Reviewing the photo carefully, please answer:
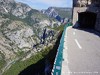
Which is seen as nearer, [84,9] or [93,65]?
[93,65]

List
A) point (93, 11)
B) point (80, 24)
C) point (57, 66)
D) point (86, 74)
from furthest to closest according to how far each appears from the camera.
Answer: point (80, 24), point (93, 11), point (86, 74), point (57, 66)

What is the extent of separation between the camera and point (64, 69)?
12.7 m

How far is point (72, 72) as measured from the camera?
1224cm

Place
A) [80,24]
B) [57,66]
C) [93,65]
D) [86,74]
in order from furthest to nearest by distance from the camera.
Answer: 1. [80,24]
2. [93,65]
3. [86,74]
4. [57,66]

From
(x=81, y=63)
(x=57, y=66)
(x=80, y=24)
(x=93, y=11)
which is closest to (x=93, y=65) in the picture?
(x=81, y=63)

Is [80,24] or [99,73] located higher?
[99,73]

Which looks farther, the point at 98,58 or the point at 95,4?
the point at 95,4

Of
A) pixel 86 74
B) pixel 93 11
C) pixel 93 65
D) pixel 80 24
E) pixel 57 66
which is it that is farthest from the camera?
pixel 80 24

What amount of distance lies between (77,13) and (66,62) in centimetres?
3643

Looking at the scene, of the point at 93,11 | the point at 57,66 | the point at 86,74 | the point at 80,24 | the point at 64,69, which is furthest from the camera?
the point at 80,24

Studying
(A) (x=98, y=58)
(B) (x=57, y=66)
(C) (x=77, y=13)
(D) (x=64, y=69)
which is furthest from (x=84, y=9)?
(B) (x=57, y=66)

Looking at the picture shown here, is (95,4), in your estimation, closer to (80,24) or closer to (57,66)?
(80,24)

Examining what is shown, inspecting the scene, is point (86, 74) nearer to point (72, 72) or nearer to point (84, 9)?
point (72, 72)

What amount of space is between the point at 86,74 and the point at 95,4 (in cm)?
3808
